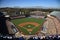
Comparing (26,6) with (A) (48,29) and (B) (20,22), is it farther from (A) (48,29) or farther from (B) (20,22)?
(A) (48,29)

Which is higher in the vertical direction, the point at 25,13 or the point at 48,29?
the point at 25,13

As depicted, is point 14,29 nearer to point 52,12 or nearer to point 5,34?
point 5,34

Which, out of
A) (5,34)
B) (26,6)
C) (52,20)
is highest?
(26,6)

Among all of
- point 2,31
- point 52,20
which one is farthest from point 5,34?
point 52,20

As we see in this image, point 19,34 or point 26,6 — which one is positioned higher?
point 26,6

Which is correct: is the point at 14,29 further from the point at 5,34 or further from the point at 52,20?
the point at 52,20

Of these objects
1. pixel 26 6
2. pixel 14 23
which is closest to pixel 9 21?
pixel 14 23
